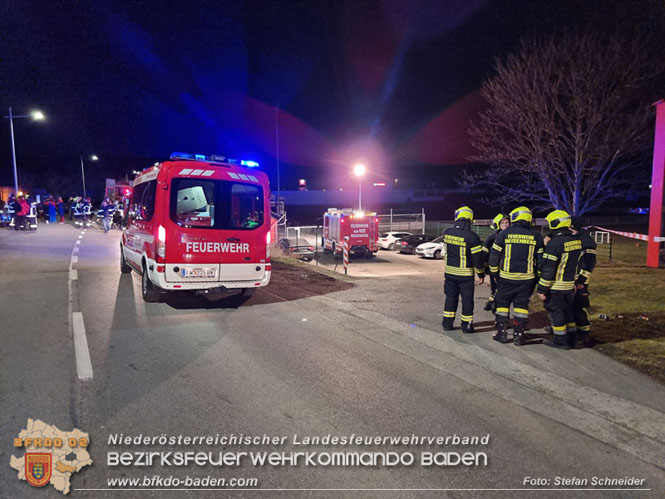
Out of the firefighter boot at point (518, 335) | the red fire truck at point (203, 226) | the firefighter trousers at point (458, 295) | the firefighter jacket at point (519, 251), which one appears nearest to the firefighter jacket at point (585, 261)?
the firefighter jacket at point (519, 251)

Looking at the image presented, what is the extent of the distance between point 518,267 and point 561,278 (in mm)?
544

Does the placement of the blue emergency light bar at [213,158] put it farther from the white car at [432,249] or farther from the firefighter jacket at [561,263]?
the white car at [432,249]

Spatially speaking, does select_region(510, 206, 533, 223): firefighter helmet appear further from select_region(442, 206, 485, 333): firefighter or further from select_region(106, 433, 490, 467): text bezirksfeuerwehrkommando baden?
select_region(106, 433, 490, 467): text bezirksfeuerwehrkommando baden

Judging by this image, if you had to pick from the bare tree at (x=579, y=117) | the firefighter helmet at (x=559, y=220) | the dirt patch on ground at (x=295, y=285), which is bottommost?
the dirt patch on ground at (x=295, y=285)

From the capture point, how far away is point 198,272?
750cm

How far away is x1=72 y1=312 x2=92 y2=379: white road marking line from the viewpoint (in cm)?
482

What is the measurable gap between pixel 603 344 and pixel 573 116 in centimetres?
1506

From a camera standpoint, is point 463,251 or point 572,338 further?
point 463,251

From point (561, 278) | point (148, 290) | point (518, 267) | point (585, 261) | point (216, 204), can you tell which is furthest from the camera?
point (148, 290)

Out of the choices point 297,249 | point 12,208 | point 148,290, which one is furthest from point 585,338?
point 12,208

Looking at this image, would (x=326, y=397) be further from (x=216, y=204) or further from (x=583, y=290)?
(x=216, y=204)

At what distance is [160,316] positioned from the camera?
7246 millimetres

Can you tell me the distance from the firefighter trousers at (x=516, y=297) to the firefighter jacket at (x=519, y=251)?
0.23ft

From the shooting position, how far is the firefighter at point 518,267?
6043 millimetres
